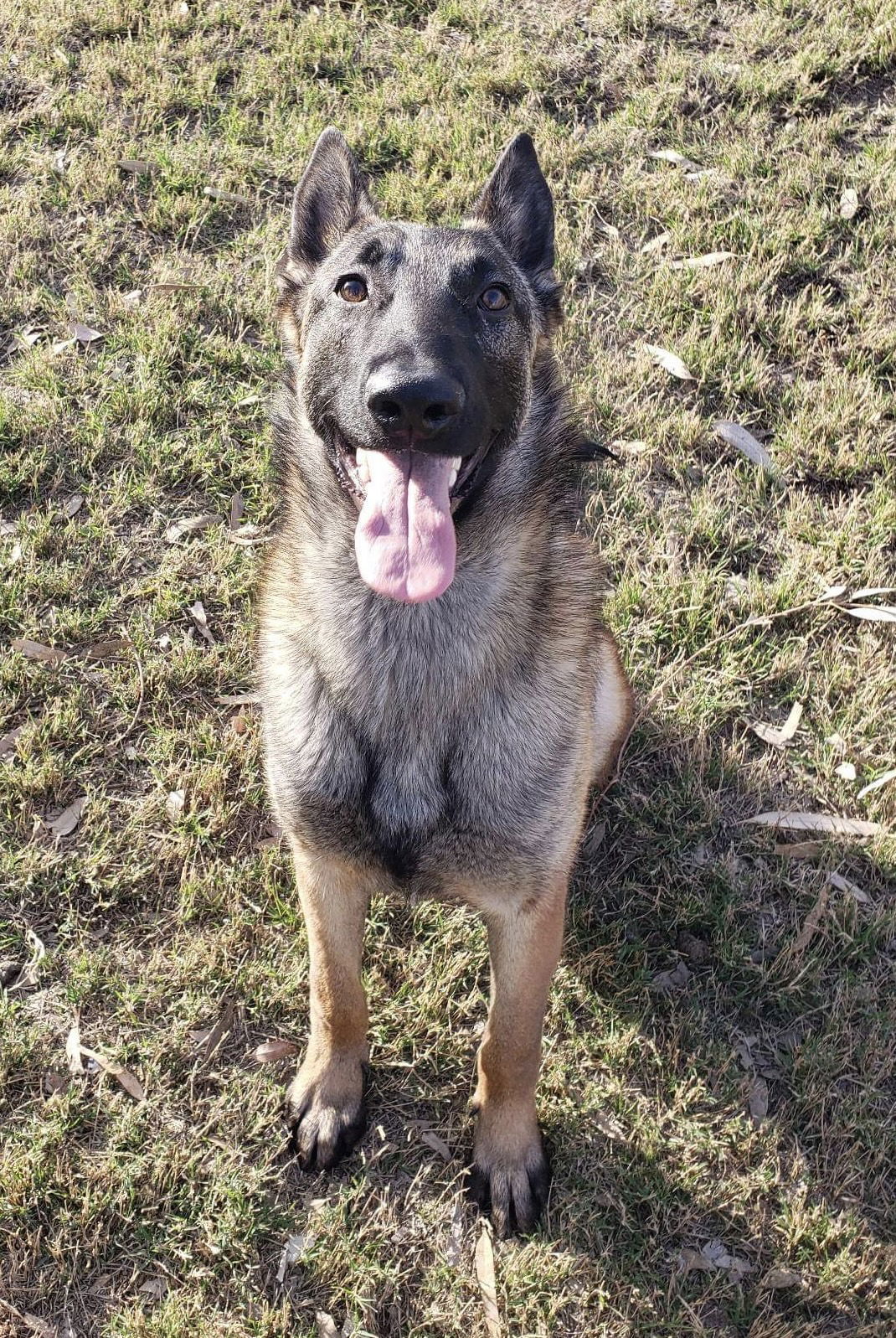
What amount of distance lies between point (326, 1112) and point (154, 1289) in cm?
64

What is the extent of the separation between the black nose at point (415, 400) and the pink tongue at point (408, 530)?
0.40 ft

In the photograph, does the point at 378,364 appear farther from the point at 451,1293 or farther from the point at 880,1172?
the point at 880,1172

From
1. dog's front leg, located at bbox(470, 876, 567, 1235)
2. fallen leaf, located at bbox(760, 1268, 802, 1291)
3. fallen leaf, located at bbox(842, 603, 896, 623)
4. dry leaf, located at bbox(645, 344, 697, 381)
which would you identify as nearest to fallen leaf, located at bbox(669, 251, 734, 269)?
dry leaf, located at bbox(645, 344, 697, 381)

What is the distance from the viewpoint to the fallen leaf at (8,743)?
3.97m

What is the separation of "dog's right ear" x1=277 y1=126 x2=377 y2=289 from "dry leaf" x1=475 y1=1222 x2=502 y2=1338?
2.77 metres

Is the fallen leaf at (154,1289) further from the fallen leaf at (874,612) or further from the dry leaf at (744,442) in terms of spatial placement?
the dry leaf at (744,442)

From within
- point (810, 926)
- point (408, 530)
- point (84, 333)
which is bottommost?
point (810, 926)

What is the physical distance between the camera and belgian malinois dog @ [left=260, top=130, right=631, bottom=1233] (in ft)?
8.43

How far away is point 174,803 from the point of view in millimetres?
3891

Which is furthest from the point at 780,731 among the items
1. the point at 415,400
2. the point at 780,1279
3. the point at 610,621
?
the point at 415,400

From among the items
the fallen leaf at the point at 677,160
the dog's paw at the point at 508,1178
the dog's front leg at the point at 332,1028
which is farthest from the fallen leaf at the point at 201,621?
the fallen leaf at the point at 677,160

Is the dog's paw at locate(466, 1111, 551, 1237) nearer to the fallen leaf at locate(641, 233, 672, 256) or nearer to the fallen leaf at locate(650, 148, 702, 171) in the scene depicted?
the fallen leaf at locate(641, 233, 672, 256)

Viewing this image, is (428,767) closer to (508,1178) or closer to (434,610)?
(434,610)

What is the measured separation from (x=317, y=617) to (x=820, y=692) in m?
2.26
